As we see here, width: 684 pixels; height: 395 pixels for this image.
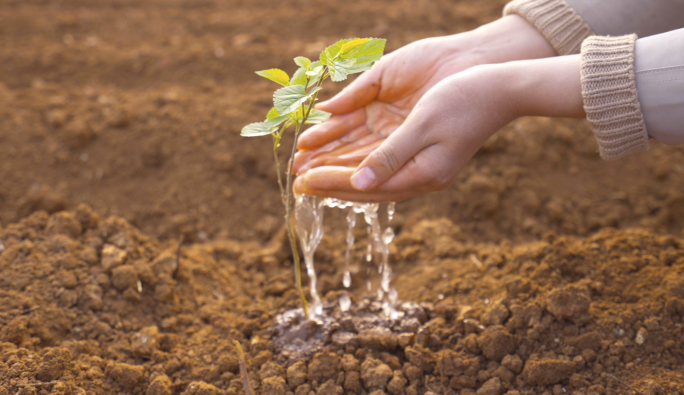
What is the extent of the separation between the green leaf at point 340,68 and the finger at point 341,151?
1.75 feet

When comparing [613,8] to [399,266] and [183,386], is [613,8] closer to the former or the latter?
[399,266]

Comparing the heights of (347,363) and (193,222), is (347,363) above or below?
below

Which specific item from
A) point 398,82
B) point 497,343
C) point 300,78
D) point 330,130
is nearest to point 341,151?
point 330,130

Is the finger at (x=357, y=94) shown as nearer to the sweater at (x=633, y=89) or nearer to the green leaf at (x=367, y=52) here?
the green leaf at (x=367, y=52)

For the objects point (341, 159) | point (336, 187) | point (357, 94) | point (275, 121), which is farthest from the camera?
point (357, 94)

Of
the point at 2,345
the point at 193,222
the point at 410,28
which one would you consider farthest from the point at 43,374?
the point at 410,28

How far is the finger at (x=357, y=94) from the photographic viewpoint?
1.95 m

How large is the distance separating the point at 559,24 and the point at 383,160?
0.97 m

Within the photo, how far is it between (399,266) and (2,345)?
1482 millimetres

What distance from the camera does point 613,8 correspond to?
77.6 inches

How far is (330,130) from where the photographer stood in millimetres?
1952

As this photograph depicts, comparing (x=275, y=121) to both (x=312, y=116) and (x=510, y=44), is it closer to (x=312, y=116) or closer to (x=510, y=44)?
(x=312, y=116)

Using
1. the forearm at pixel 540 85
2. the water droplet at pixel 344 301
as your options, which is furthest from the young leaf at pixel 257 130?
the water droplet at pixel 344 301

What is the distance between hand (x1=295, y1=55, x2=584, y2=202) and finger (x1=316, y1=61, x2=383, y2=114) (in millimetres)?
354
